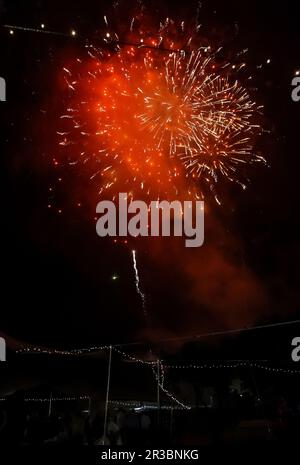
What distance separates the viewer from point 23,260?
15.2 metres

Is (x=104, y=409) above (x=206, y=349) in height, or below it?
below

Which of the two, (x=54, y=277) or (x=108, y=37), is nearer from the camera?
(x=108, y=37)

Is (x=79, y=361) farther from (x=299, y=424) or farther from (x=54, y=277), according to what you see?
(x=54, y=277)

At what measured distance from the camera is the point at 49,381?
8.08 metres

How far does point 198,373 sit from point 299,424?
14.3 ft

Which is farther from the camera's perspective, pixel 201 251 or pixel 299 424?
pixel 201 251

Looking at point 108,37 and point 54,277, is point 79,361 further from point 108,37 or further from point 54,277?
point 54,277

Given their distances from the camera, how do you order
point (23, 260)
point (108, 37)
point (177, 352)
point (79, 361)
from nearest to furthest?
point (108, 37) < point (79, 361) < point (177, 352) < point (23, 260)

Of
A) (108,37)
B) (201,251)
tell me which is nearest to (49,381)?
(108,37)

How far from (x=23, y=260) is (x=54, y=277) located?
153 cm
